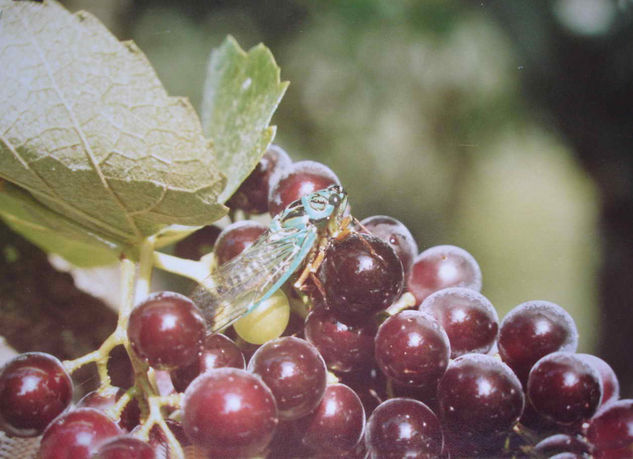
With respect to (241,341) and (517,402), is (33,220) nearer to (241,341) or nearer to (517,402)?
(241,341)

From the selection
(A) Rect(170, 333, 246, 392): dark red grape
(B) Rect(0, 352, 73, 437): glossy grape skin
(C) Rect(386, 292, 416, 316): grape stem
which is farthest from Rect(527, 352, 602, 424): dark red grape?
(B) Rect(0, 352, 73, 437): glossy grape skin

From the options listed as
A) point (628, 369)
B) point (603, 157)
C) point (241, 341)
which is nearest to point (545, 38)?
point (603, 157)

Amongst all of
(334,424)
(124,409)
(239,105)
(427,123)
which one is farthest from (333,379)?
(427,123)

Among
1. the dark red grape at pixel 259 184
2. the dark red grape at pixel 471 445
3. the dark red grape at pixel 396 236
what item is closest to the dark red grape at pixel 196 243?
the dark red grape at pixel 259 184

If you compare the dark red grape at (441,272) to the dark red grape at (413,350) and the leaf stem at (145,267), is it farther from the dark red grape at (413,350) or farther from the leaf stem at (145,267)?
the leaf stem at (145,267)

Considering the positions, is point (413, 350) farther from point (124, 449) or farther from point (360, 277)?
point (124, 449)

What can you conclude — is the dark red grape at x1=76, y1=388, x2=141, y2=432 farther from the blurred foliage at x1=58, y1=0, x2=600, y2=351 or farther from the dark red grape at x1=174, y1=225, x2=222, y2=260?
the blurred foliage at x1=58, y1=0, x2=600, y2=351
